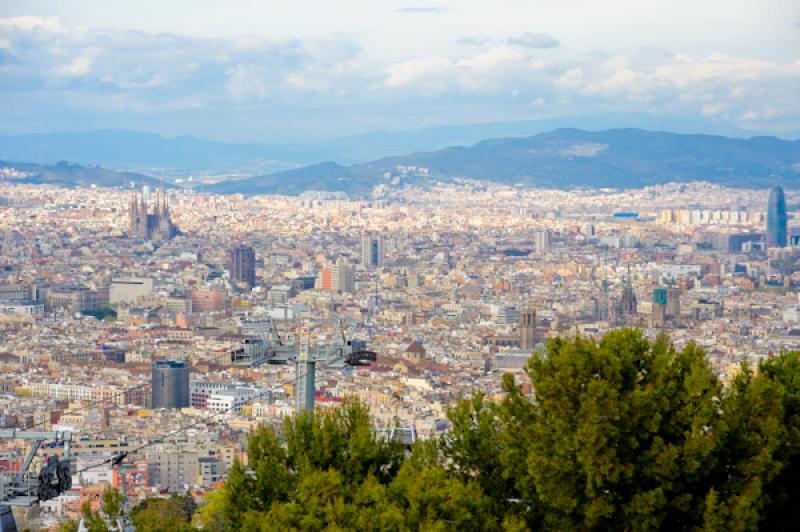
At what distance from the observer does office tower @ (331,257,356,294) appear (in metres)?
60.4

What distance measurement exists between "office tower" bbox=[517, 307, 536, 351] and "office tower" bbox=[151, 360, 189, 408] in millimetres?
10687

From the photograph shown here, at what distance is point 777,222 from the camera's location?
80.7m

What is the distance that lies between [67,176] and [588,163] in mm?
Result: 37530

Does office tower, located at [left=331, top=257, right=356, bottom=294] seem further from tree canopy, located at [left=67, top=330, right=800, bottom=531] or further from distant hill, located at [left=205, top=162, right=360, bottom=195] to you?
tree canopy, located at [left=67, top=330, right=800, bottom=531]

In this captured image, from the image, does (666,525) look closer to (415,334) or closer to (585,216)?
(415,334)

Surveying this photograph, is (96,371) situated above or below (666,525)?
below

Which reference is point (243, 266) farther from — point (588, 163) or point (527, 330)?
point (588, 163)

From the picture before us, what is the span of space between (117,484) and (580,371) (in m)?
14.1

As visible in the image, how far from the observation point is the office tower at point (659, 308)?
1836 inches

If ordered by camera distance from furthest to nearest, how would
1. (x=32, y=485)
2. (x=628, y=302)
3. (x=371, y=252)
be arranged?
(x=371, y=252) < (x=628, y=302) < (x=32, y=485)

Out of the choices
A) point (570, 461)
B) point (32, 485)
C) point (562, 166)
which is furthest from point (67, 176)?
point (570, 461)

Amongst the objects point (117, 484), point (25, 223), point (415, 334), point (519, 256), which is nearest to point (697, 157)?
point (519, 256)

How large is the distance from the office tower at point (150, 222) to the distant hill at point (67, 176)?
17.0 m

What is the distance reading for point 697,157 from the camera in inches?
4405
